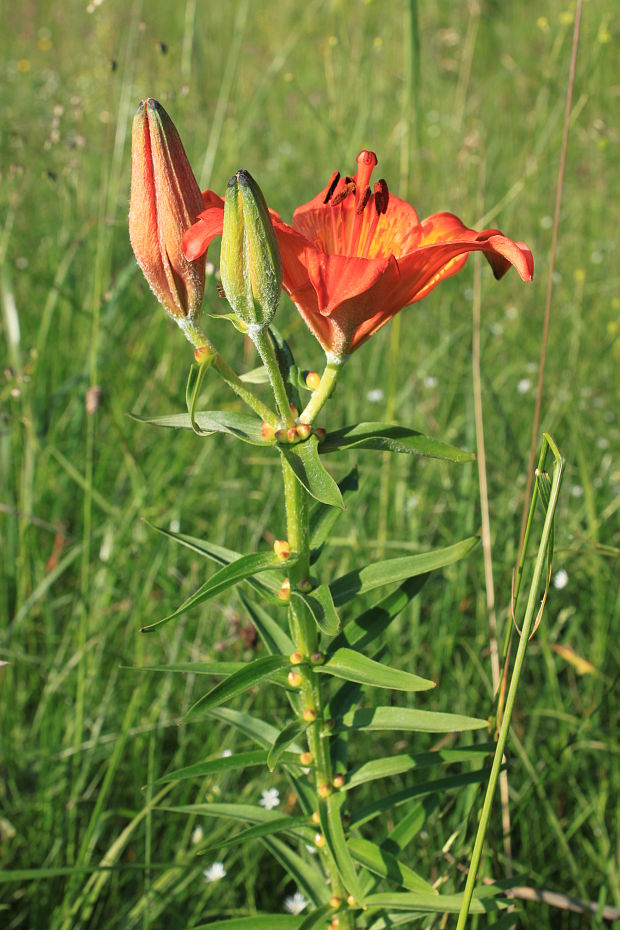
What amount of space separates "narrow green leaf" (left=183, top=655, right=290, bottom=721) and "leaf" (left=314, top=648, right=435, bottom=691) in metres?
0.06

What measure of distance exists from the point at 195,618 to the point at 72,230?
1.81 metres

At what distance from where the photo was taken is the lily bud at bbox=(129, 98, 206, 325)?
2.92 ft

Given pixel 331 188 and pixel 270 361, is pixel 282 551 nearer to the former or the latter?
pixel 270 361

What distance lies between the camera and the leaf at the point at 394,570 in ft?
3.46

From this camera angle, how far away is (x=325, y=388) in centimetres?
99

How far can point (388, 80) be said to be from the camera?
4.62 metres

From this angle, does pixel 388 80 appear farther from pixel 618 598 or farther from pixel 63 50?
pixel 618 598

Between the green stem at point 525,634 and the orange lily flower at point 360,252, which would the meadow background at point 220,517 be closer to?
the green stem at point 525,634

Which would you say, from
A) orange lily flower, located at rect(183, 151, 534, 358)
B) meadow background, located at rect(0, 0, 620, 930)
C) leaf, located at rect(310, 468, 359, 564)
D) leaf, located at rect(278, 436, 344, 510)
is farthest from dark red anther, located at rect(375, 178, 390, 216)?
meadow background, located at rect(0, 0, 620, 930)

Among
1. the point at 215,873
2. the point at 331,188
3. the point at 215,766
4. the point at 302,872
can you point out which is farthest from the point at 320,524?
the point at 215,873

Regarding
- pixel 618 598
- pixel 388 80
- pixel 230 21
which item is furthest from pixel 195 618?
pixel 230 21

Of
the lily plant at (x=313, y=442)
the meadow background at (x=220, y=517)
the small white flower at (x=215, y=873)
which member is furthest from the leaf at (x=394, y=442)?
the small white flower at (x=215, y=873)

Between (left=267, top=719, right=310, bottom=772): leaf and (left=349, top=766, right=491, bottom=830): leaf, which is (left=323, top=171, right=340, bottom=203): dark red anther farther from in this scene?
(left=349, top=766, right=491, bottom=830): leaf

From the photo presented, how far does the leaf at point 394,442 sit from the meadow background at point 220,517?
59cm
